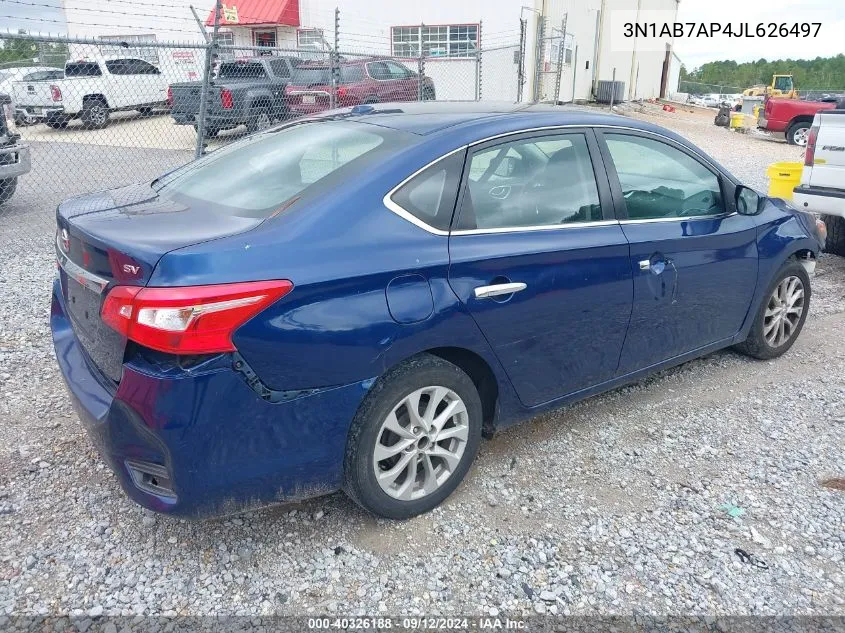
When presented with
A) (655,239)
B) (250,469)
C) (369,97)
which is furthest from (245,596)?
(369,97)

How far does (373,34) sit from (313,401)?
22451 mm

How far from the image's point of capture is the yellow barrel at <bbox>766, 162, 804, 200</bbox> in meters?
7.82

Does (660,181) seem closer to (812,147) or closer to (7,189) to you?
(812,147)

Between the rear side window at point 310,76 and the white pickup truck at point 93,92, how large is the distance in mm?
4179

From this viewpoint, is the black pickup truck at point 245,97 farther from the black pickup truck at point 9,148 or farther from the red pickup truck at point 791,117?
the red pickup truck at point 791,117

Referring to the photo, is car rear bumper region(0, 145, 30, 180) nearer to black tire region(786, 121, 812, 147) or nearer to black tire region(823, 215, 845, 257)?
black tire region(823, 215, 845, 257)

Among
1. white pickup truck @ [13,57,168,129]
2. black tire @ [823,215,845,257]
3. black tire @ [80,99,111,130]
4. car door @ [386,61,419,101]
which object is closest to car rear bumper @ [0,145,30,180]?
white pickup truck @ [13,57,168,129]

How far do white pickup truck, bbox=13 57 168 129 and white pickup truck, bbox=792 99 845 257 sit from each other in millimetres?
12560

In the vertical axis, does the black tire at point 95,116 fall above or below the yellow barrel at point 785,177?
above

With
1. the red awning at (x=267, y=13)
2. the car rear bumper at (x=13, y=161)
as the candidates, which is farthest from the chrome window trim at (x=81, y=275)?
the red awning at (x=267, y=13)

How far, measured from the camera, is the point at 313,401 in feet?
7.83

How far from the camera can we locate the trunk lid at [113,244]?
2.26 metres

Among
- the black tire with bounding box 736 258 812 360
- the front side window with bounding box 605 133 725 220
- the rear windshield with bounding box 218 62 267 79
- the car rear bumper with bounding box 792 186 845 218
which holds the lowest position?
the black tire with bounding box 736 258 812 360

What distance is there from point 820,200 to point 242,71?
11096mm
